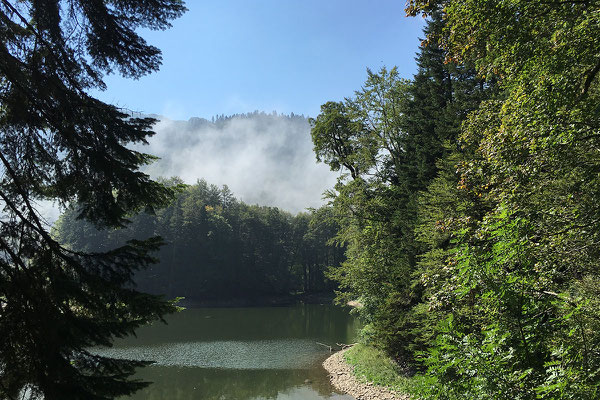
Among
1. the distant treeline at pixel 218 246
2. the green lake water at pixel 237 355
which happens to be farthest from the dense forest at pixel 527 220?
the distant treeline at pixel 218 246

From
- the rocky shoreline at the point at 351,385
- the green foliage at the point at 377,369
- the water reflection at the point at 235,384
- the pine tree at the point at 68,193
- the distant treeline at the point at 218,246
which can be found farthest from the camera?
the distant treeline at the point at 218,246

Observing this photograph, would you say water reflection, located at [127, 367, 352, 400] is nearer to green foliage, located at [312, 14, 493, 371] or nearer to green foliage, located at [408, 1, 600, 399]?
green foliage, located at [312, 14, 493, 371]

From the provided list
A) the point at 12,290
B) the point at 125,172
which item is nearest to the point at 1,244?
the point at 12,290

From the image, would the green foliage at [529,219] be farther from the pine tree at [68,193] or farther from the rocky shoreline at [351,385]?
the rocky shoreline at [351,385]

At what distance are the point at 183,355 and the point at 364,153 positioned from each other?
19.6m

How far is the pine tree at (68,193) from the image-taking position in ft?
12.4

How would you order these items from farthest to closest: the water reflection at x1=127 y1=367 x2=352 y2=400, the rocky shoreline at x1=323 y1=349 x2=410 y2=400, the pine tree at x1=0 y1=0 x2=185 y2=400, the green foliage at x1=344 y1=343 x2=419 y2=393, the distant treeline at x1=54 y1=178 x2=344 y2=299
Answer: the distant treeline at x1=54 y1=178 x2=344 y2=299 < the water reflection at x1=127 y1=367 x2=352 y2=400 < the green foliage at x1=344 y1=343 x2=419 y2=393 < the rocky shoreline at x1=323 y1=349 x2=410 y2=400 < the pine tree at x1=0 y1=0 x2=185 y2=400

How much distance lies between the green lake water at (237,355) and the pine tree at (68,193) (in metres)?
13.8

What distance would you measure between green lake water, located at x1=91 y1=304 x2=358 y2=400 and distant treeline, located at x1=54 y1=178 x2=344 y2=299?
60.8ft

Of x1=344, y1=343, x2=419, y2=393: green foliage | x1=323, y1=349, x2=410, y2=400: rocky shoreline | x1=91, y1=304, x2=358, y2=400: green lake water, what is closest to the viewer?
x1=323, y1=349, x2=410, y2=400: rocky shoreline

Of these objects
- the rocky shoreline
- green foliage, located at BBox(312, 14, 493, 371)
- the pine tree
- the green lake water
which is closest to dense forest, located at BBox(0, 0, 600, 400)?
the pine tree

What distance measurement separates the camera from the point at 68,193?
536cm

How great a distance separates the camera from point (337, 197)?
804 inches

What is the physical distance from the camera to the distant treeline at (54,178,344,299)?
6147 cm
